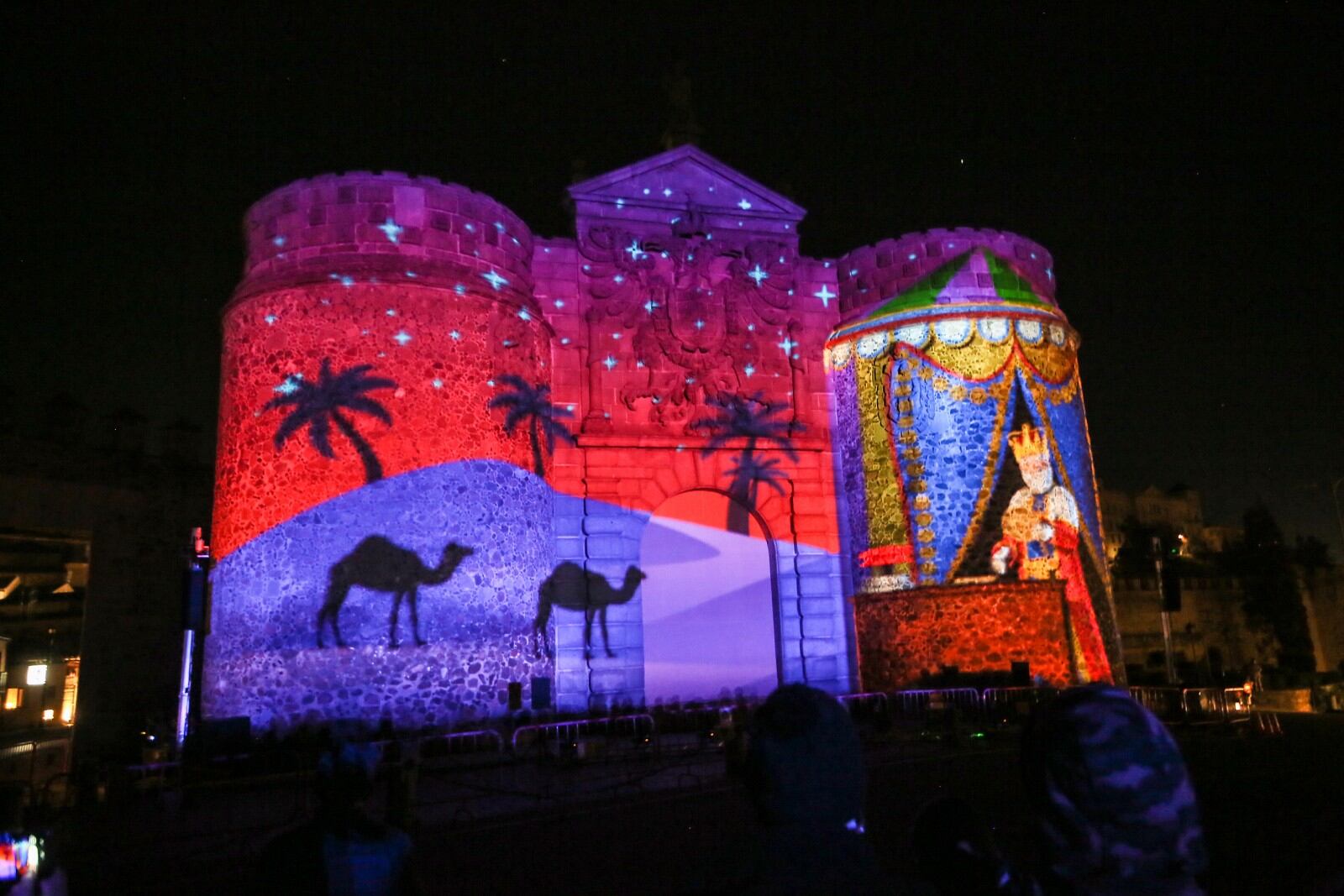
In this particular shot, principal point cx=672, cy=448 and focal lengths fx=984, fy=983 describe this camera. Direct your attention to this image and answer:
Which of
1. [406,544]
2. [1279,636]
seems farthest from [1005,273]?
[1279,636]

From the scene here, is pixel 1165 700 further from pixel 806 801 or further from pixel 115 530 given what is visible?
pixel 115 530

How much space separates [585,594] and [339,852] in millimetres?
15753

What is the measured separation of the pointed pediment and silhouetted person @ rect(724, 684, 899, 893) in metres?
19.1

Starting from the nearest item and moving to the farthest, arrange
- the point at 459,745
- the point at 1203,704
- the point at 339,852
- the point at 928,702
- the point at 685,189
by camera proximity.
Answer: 1. the point at 339,852
2. the point at 459,745
3. the point at 1203,704
4. the point at 928,702
5. the point at 685,189

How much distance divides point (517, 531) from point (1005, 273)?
11.9 m

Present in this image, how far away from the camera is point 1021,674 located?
17.9m

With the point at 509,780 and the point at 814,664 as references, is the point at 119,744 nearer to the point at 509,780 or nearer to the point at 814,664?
the point at 509,780

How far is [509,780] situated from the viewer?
1294 centimetres

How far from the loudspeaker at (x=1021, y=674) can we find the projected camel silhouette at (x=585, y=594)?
23.7ft

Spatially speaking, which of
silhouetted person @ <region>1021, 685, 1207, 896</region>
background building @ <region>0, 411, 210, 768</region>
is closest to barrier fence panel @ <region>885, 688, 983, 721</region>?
background building @ <region>0, 411, 210, 768</region>

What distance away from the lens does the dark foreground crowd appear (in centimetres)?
208

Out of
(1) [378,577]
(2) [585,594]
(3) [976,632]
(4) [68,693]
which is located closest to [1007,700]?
(3) [976,632]

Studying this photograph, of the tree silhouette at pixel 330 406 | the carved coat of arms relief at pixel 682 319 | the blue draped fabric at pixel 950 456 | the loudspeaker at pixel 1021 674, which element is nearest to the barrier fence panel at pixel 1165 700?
the loudspeaker at pixel 1021 674

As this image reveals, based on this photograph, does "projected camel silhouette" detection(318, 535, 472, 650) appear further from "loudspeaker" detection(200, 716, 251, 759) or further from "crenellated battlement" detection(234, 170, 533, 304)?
"crenellated battlement" detection(234, 170, 533, 304)
